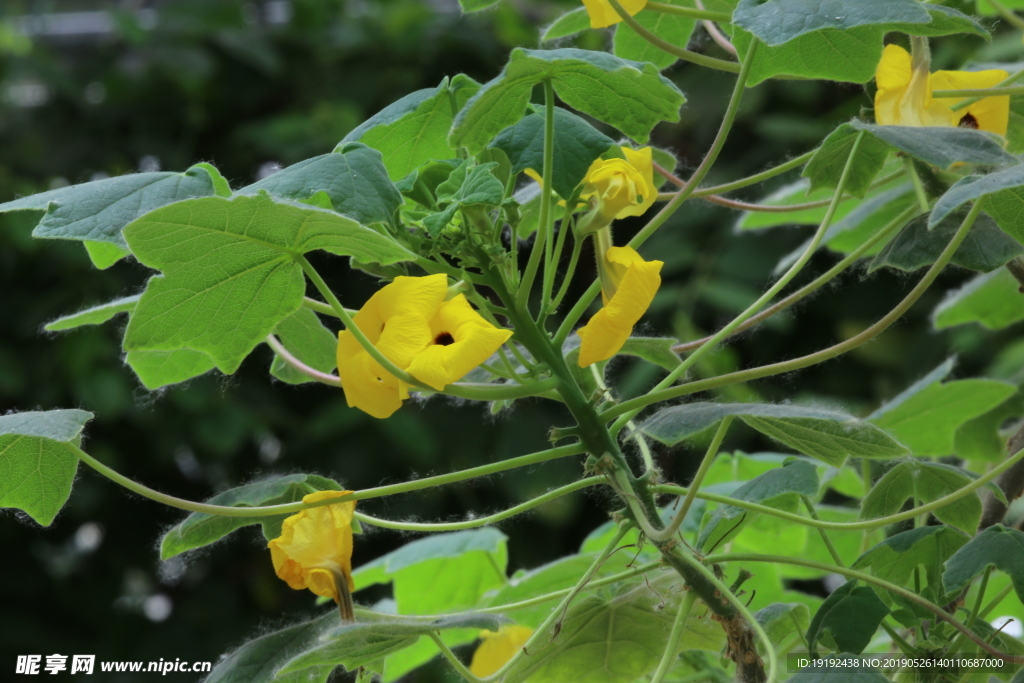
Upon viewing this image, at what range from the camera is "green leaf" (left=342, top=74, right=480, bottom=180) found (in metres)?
0.45

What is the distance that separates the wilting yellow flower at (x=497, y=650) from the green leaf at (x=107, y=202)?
0.34m

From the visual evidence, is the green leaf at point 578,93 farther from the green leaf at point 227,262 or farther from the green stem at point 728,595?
the green stem at point 728,595

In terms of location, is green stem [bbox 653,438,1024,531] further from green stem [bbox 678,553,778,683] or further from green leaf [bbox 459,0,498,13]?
green leaf [bbox 459,0,498,13]

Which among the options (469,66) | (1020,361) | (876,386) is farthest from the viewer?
(469,66)

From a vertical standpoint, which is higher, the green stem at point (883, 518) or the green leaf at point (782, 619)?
the green stem at point (883, 518)

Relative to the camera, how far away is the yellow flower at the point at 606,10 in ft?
1.45

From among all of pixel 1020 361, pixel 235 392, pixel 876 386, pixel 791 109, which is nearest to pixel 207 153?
pixel 235 392

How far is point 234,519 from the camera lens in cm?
46

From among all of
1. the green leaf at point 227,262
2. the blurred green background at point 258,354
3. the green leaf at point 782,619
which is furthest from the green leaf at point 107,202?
the blurred green background at point 258,354

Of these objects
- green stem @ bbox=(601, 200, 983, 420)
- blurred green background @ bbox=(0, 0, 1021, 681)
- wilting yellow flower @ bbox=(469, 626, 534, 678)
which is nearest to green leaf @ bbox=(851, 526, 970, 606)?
green stem @ bbox=(601, 200, 983, 420)

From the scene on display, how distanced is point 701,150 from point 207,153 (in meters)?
1.18

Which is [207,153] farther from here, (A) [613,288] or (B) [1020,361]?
(A) [613,288]

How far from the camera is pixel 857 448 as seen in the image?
0.40 meters

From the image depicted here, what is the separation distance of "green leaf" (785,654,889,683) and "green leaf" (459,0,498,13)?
1.19 feet
